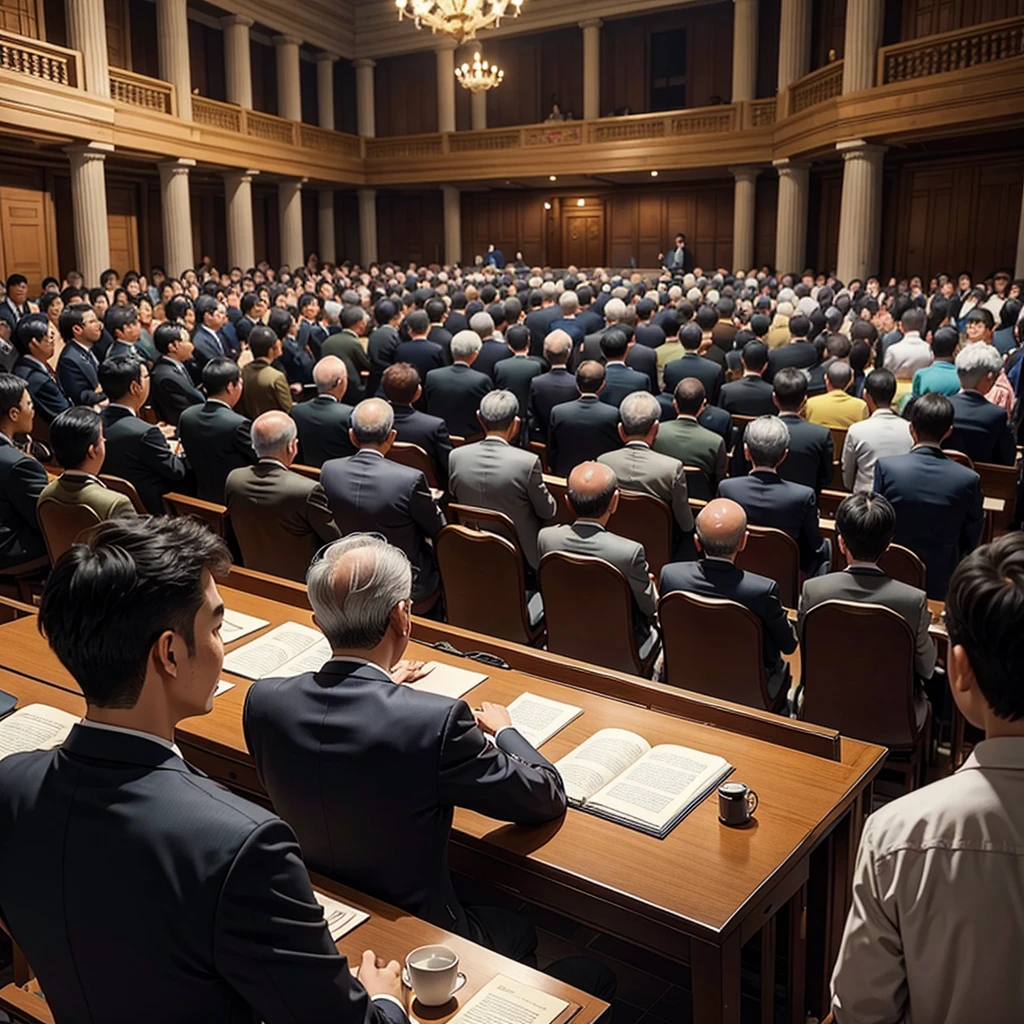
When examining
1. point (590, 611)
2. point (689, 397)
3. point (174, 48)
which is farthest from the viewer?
point (174, 48)

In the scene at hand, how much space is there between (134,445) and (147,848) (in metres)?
4.70

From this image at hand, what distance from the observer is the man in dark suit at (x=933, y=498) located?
5074mm

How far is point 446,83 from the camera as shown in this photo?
2488cm

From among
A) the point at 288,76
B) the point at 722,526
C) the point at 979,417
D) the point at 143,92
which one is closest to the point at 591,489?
the point at 722,526

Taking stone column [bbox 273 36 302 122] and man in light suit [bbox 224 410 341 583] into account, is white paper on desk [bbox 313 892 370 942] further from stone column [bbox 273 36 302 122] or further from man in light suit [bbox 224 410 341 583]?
stone column [bbox 273 36 302 122]

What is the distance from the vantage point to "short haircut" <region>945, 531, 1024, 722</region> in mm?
1584

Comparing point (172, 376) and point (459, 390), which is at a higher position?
point (172, 376)

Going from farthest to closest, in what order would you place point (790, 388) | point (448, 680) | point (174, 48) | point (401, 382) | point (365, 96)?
point (365, 96), point (174, 48), point (401, 382), point (790, 388), point (448, 680)

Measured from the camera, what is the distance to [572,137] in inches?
918

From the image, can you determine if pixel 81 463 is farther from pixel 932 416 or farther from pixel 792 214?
pixel 792 214

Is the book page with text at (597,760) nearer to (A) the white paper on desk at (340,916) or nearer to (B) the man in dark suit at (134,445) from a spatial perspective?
(A) the white paper on desk at (340,916)

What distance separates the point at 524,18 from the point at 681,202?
5.52 m

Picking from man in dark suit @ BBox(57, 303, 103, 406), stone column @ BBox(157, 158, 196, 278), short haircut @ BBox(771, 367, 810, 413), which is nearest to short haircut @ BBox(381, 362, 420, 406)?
short haircut @ BBox(771, 367, 810, 413)

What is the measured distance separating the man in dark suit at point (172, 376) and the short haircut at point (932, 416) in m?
5.09
